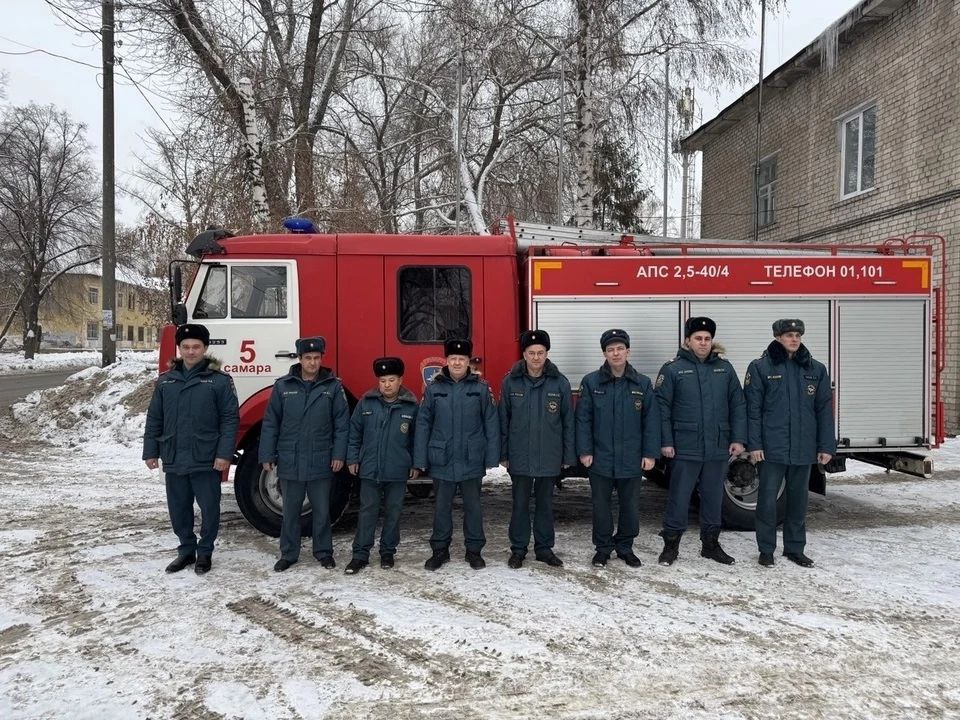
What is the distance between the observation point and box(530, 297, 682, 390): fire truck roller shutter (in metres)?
5.82

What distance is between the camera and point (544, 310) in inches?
228

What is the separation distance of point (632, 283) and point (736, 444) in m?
1.65

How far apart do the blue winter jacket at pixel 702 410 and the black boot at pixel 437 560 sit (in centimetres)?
189

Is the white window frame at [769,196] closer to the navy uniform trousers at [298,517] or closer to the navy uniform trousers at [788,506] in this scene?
the navy uniform trousers at [788,506]

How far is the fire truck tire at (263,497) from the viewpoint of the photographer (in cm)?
564

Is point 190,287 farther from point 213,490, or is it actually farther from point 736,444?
point 736,444

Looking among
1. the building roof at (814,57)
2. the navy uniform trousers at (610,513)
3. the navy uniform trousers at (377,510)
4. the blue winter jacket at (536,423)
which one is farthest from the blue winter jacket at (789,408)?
the building roof at (814,57)

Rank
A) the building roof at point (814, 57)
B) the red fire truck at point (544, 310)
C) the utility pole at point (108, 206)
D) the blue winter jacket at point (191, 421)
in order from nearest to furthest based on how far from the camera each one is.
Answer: the blue winter jacket at point (191, 421)
the red fire truck at point (544, 310)
the building roof at point (814, 57)
the utility pole at point (108, 206)

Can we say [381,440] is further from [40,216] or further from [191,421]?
[40,216]

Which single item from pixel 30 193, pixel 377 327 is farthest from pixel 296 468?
pixel 30 193

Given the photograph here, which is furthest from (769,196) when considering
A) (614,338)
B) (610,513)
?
(610,513)

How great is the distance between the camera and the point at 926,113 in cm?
1111

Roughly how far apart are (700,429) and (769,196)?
12875 mm

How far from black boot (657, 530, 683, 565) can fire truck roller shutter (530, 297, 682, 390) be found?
1.38 metres
